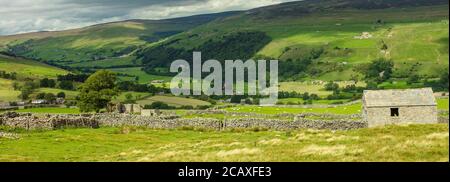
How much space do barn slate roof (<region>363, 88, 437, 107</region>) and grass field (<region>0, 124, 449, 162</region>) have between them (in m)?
17.2

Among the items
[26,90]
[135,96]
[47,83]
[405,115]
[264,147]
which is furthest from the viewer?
[47,83]

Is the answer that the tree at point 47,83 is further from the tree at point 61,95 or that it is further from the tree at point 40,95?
the tree at point 40,95

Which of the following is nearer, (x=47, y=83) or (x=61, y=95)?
(x=61, y=95)

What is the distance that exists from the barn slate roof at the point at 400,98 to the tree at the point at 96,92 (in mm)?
41378

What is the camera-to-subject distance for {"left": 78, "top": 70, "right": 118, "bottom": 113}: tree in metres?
84.7

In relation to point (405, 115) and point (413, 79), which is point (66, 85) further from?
point (405, 115)

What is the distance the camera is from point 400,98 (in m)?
58.0

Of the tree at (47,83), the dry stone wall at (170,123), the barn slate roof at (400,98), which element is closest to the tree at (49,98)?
the tree at (47,83)

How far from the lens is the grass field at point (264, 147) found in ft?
89.6

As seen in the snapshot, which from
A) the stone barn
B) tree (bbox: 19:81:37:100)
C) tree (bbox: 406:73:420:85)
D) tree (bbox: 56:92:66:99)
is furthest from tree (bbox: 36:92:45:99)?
tree (bbox: 406:73:420:85)

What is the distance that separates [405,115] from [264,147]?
28.3 m

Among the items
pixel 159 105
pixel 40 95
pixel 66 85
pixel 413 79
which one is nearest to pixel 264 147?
pixel 159 105

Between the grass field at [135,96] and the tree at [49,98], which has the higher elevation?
the tree at [49,98]
